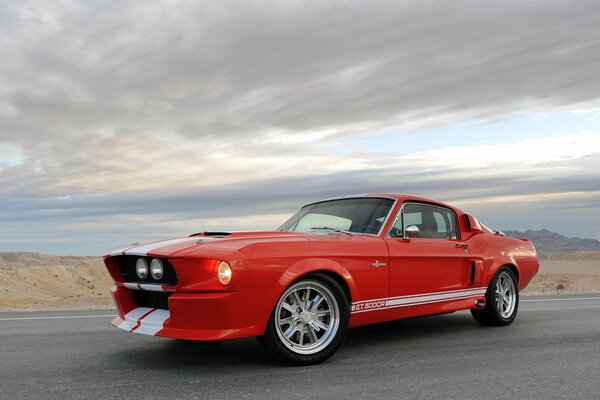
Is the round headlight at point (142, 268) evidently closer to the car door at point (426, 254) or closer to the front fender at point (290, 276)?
the front fender at point (290, 276)

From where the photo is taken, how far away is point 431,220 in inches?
Answer: 261

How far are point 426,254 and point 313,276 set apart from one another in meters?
1.57

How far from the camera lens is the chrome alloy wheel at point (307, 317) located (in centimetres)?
488

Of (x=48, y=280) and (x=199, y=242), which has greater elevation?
(x=199, y=242)

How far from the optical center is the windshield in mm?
5977

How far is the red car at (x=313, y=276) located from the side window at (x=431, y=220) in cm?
1

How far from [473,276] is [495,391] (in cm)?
265

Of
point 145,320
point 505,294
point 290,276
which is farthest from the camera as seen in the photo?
point 505,294

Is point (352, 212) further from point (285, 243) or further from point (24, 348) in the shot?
point (24, 348)

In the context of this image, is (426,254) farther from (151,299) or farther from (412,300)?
(151,299)

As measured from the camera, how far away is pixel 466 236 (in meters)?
6.95

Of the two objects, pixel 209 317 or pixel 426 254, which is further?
pixel 426 254

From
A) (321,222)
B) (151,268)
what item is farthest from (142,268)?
(321,222)

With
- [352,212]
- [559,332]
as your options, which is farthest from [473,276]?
[352,212]
